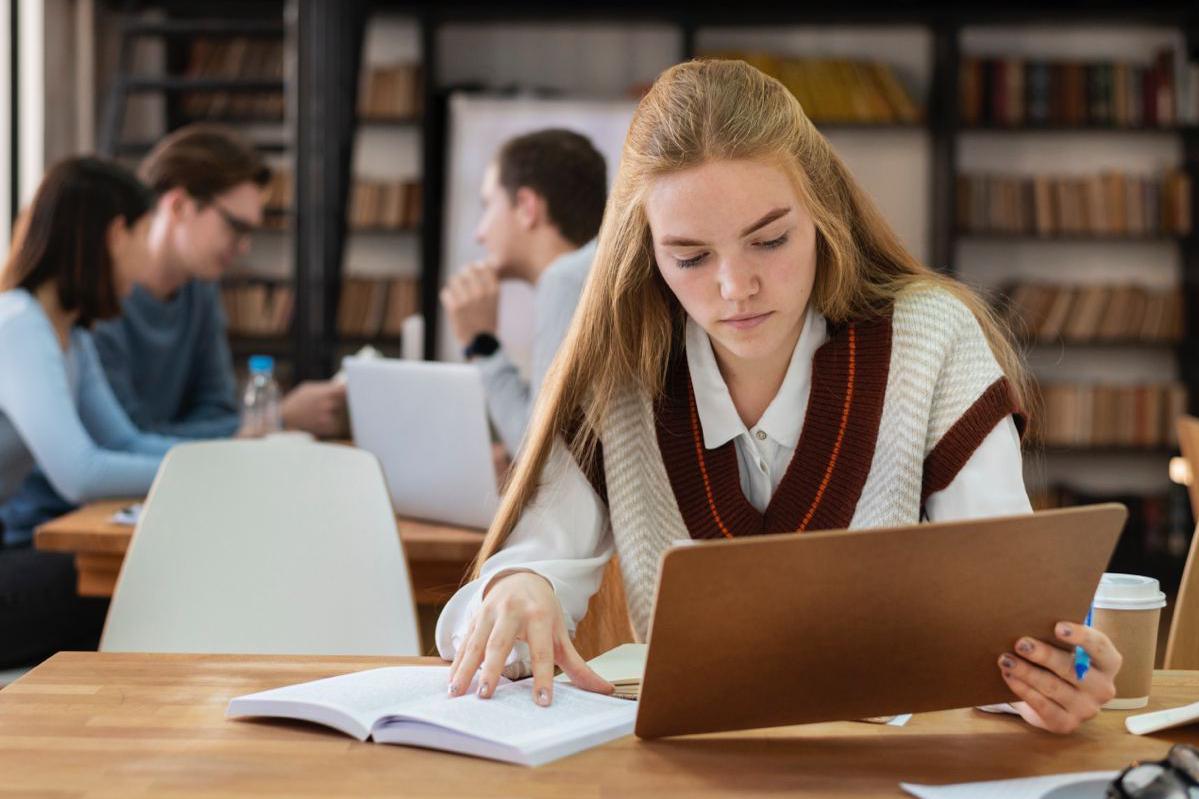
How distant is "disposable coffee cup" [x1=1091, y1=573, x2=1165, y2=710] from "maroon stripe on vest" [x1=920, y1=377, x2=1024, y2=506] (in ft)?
0.73

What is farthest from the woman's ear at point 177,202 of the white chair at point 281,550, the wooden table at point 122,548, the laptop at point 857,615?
the laptop at point 857,615

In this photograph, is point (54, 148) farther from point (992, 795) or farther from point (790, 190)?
point (992, 795)

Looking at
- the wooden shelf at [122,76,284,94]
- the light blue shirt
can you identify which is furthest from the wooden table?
the wooden shelf at [122,76,284,94]

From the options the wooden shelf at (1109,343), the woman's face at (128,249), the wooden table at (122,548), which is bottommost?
the wooden table at (122,548)

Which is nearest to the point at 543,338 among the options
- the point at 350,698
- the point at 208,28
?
the point at 350,698

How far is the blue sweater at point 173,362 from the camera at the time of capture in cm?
352

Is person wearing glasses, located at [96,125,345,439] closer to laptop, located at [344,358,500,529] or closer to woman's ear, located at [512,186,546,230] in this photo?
woman's ear, located at [512,186,546,230]

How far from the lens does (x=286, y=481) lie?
2051mm

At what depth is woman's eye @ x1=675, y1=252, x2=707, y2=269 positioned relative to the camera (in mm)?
1441

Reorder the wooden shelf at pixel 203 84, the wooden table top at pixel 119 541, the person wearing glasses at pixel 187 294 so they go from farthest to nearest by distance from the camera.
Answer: the wooden shelf at pixel 203 84 → the person wearing glasses at pixel 187 294 → the wooden table top at pixel 119 541

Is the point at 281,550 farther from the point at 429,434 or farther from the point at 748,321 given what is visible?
the point at 748,321

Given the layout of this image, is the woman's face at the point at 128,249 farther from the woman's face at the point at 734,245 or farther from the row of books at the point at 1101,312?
the row of books at the point at 1101,312

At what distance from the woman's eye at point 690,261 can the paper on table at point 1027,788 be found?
587mm

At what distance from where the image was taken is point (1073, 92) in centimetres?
574
